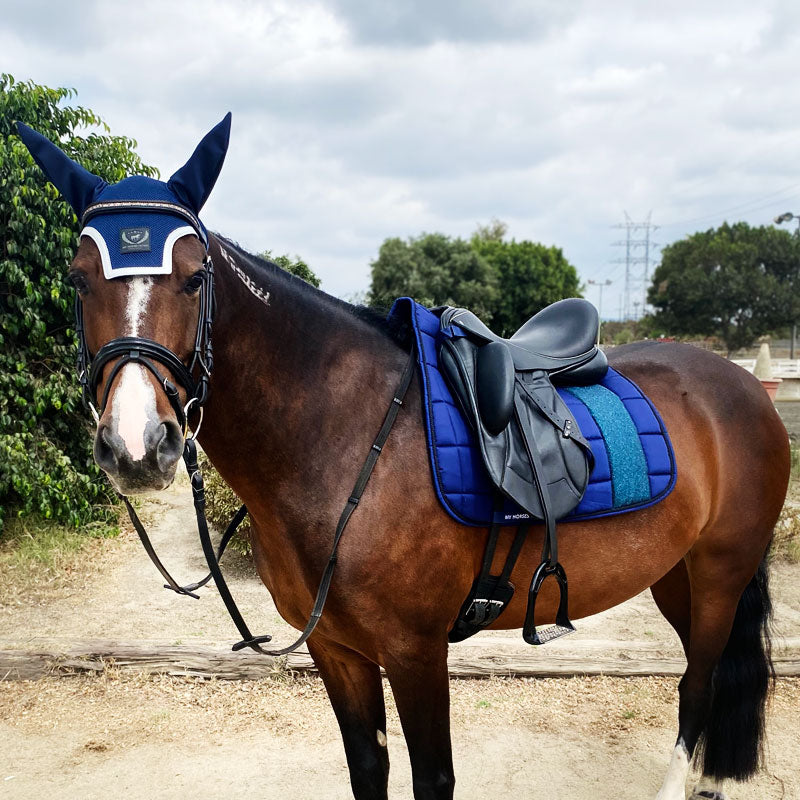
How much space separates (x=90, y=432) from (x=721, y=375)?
16.9 feet

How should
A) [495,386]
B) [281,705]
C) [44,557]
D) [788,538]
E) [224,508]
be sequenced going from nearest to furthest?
[495,386], [281,705], [44,557], [224,508], [788,538]

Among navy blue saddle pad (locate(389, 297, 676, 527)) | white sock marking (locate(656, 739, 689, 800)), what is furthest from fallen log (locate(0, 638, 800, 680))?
navy blue saddle pad (locate(389, 297, 676, 527))

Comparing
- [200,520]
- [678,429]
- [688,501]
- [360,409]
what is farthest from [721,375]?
[200,520]

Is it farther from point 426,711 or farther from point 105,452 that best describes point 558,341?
point 105,452

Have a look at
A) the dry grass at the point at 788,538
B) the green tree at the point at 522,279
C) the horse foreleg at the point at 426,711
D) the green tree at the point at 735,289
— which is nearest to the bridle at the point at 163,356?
the horse foreleg at the point at 426,711

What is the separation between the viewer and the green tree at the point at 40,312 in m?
5.16

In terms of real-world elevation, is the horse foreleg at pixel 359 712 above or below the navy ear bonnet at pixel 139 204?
below

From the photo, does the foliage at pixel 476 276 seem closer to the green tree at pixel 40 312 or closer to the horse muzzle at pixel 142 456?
the green tree at pixel 40 312

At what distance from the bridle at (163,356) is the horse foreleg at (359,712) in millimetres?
1064

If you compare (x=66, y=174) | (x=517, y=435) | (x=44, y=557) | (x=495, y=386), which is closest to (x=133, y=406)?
(x=66, y=174)

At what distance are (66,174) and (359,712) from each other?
1.90 metres

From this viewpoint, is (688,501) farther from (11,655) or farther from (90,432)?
(90,432)

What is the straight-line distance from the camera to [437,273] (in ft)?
112

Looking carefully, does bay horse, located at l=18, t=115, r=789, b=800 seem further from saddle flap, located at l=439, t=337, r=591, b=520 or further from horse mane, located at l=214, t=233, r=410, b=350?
saddle flap, located at l=439, t=337, r=591, b=520
